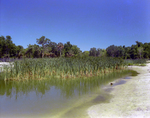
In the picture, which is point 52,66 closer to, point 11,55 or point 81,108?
point 81,108

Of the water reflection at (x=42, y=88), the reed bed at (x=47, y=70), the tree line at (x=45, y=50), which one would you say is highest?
the tree line at (x=45, y=50)

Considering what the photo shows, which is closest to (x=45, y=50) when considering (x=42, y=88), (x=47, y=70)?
(x=47, y=70)

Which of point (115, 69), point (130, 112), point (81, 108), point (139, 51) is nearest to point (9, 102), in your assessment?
point (81, 108)

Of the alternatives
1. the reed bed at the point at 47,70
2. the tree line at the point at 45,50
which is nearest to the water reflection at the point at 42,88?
the reed bed at the point at 47,70

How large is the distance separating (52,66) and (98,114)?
8612mm

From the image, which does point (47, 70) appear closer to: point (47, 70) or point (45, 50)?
point (47, 70)

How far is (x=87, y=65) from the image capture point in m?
11.6

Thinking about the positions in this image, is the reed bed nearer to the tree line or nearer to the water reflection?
the water reflection

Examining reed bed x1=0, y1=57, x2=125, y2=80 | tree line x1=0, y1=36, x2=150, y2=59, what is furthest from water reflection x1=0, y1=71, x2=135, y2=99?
tree line x1=0, y1=36, x2=150, y2=59

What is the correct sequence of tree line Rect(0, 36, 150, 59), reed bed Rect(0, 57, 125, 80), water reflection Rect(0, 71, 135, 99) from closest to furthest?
water reflection Rect(0, 71, 135, 99) < reed bed Rect(0, 57, 125, 80) < tree line Rect(0, 36, 150, 59)

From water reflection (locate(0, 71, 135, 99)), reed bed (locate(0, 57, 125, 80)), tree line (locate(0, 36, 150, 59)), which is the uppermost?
tree line (locate(0, 36, 150, 59))

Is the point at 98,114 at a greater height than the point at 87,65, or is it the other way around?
the point at 87,65

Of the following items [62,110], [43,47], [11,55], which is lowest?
[62,110]

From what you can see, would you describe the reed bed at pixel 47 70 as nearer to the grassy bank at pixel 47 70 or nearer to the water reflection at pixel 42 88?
the grassy bank at pixel 47 70
